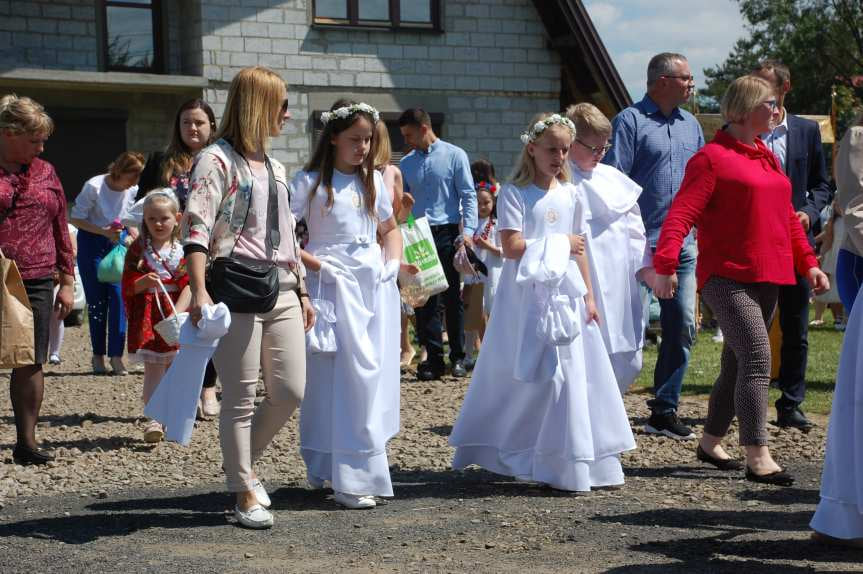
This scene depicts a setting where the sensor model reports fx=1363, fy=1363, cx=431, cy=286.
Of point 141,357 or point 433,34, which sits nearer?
point 141,357

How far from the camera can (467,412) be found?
6766mm

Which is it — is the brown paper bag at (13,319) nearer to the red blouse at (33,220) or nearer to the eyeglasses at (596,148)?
the red blouse at (33,220)

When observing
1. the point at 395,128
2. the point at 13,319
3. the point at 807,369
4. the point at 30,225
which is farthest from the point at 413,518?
the point at 395,128

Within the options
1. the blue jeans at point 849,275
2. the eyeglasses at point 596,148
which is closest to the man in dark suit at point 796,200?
the blue jeans at point 849,275

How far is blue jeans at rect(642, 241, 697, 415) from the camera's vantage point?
7.98 meters

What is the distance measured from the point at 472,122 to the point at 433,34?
1.51 m

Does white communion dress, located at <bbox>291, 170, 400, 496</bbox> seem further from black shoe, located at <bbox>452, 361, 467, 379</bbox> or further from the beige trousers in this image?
black shoe, located at <bbox>452, 361, 467, 379</bbox>

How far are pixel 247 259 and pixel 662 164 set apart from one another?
3.48m

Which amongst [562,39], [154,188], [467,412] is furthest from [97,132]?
[467,412]

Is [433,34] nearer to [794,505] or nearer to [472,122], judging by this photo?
[472,122]

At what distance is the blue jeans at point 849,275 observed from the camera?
6.86 metres

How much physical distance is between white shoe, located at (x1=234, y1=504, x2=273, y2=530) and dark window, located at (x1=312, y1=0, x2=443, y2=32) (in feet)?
52.1

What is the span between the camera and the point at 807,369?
1217 cm

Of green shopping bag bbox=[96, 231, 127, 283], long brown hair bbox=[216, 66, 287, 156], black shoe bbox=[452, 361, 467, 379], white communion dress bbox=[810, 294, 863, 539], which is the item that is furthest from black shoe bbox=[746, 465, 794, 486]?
green shopping bag bbox=[96, 231, 127, 283]
